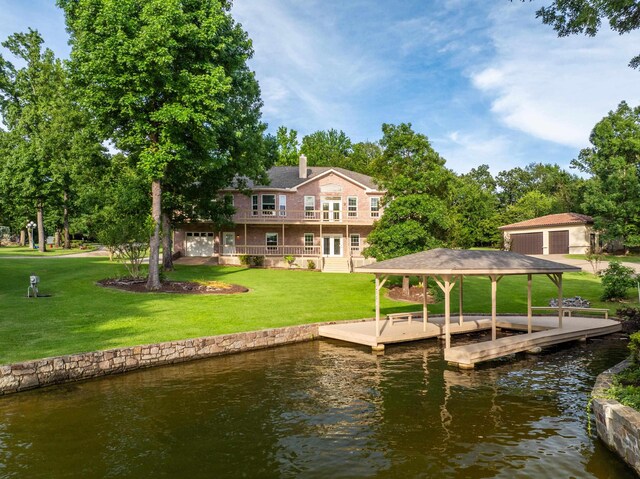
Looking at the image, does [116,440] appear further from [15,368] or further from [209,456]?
[15,368]

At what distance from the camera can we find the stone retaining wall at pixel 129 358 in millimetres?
10727

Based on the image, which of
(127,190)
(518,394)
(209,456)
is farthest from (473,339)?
(127,190)

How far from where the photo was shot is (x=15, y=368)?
417 inches

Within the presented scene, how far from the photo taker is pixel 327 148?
248 feet

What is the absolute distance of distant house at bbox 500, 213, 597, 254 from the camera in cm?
4191

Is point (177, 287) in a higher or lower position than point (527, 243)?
lower

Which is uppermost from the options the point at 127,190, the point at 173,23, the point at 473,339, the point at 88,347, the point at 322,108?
the point at 322,108

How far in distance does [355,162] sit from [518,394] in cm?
6296

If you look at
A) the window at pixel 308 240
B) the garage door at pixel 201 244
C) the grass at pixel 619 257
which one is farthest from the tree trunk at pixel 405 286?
the grass at pixel 619 257

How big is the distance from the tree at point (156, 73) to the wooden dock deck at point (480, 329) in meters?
12.1

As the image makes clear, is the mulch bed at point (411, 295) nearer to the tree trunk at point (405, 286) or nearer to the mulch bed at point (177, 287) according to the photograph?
the tree trunk at point (405, 286)

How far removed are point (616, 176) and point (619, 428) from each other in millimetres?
40144

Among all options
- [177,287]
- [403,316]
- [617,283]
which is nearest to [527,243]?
[617,283]

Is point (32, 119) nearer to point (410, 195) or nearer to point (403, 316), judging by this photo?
point (410, 195)
